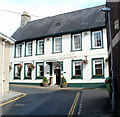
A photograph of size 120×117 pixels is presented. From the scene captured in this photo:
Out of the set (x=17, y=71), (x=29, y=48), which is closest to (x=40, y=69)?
(x=29, y=48)

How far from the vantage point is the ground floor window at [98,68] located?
20.6 m

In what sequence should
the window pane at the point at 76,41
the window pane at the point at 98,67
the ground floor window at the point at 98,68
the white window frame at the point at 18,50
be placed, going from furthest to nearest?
the white window frame at the point at 18,50
the window pane at the point at 76,41
the window pane at the point at 98,67
the ground floor window at the point at 98,68

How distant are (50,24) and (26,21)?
7025 millimetres

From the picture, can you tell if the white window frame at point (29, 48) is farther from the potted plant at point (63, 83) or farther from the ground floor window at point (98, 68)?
the ground floor window at point (98, 68)

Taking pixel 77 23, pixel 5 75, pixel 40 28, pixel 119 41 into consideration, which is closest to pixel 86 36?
pixel 77 23

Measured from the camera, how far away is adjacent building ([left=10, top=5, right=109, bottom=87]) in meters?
21.1

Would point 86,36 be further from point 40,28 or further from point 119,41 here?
point 119,41

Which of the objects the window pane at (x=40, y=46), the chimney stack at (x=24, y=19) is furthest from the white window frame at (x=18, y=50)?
the chimney stack at (x=24, y=19)

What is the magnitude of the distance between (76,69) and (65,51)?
9.12 feet

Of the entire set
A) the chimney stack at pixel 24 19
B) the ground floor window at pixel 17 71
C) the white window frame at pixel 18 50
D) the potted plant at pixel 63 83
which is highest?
the chimney stack at pixel 24 19

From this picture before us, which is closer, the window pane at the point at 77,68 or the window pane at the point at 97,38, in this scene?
the window pane at the point at 97,38

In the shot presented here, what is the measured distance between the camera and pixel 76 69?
72.8ft

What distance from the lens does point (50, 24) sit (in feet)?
90.3

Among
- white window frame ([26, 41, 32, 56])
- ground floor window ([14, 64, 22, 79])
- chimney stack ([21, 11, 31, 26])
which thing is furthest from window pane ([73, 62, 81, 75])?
chimney stack ([21, 11, 31, 26])
